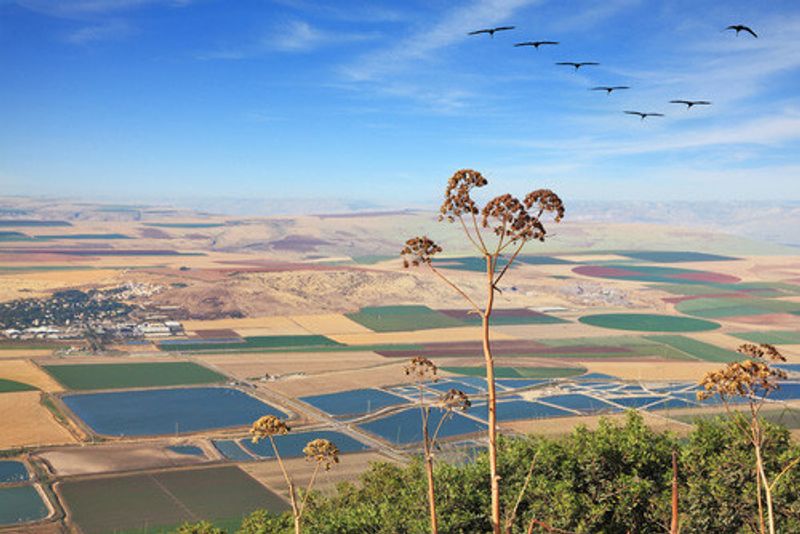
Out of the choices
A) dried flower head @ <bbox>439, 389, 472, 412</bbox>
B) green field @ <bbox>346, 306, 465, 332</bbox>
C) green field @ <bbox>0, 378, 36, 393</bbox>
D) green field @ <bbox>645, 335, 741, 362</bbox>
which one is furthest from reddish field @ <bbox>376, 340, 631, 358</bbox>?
dried flower head @ <bbox>439, 389, 472, 412</bbox>

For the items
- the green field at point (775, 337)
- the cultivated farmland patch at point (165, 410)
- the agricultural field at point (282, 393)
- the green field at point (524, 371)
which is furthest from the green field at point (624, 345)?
the cultivated farmland patch at point (165, 410)

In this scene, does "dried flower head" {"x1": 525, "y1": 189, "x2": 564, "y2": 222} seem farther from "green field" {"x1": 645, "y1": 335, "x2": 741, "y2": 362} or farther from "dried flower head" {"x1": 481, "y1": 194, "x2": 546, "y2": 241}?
"green field" {"x1": 645, "y1": 335, "x2": 741, "y2": 362}

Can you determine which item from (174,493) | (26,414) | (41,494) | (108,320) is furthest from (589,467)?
(108,320)

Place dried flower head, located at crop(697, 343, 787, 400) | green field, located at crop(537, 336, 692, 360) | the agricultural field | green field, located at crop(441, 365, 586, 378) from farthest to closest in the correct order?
green field, located at crop(537, 336, 692, 360) → green field, located at crop(441, 365, 586, 378) → the agricultural field → dried flower head, located at crop(697, 343, 787, 400)

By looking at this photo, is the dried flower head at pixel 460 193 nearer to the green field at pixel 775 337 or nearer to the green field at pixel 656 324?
the green field at pixel 775 337

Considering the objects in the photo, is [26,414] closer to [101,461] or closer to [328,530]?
[101,461]
